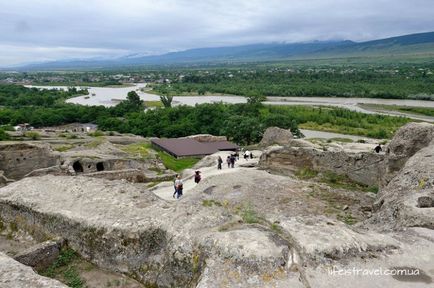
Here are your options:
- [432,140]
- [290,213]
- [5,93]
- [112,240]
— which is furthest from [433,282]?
[5,93]

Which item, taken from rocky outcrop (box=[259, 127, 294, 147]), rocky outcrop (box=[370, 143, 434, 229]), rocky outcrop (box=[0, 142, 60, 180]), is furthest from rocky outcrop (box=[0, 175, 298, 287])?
rocky outcrop (box=[259, 127, 294, 147])

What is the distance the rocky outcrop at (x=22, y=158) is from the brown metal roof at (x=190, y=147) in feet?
45.2

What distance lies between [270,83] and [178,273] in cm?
11373

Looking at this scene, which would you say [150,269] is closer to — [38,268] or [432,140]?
[38,268]

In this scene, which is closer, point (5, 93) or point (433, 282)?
point (433, 282)

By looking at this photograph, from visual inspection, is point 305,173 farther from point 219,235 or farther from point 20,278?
point 20,278

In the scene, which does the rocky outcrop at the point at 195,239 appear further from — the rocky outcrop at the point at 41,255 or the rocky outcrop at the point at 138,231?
the rocky outcrop at the point at 41,255

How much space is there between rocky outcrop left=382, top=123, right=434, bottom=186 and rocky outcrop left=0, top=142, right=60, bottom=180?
17.4m

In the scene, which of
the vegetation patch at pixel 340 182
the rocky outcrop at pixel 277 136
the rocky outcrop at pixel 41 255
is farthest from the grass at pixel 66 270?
the rocky outcrop at pixel 277 136

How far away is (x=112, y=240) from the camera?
27.6 ft

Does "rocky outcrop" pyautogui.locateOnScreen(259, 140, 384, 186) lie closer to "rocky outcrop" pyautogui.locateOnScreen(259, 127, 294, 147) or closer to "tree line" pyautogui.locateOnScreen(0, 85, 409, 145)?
"rocky outcrop" pyautogui.locateOnScreen(259, 127, 294, 147)

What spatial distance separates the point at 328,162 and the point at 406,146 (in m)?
4.64

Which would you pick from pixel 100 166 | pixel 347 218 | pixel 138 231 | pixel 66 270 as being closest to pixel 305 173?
pixel 347 218

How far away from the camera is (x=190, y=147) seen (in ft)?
131
